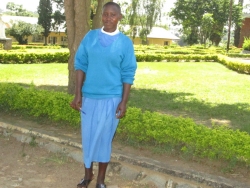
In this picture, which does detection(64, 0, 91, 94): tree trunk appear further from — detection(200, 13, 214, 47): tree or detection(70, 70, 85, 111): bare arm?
detection(200, 13, 214, 47): tree

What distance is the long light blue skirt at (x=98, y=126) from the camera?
2.86 meters

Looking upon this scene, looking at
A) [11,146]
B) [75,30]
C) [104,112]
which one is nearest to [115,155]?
[104,112]

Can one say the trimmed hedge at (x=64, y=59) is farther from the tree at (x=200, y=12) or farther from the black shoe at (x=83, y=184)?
the tree at (x=200, y=12)

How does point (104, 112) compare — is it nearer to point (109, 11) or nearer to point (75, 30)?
point (109, 11)

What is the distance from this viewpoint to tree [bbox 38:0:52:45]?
41469 millimetres

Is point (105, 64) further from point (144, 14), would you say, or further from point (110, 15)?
point (144, 14)

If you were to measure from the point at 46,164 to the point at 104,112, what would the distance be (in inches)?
53.9

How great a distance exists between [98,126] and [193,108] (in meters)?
4.61

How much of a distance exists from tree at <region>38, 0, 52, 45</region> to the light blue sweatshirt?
40.5m

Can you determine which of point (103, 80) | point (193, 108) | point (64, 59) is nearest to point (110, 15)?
point (103, 80)

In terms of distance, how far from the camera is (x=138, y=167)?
3648 mm

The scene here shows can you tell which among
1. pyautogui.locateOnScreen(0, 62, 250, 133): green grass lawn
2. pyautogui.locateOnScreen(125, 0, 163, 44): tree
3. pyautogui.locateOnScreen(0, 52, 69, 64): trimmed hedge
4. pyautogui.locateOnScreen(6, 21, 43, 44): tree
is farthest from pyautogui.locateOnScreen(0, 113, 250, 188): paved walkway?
pyautogui.locateOnScreen(125, 0, 163, 44): tree

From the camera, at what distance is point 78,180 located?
11.4 ft

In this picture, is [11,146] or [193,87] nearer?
[11,146]
